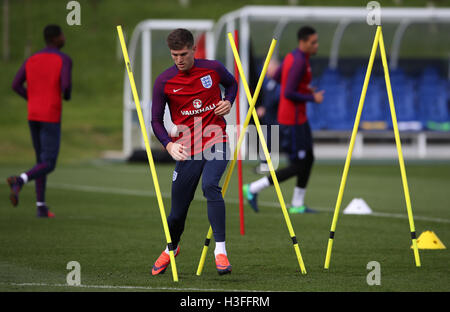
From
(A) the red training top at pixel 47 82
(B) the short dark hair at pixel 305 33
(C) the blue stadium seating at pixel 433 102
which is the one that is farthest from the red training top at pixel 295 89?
(C) the blue stadium seating at pixel 433 102

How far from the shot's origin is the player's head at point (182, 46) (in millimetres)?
7027

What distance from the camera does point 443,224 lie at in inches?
427

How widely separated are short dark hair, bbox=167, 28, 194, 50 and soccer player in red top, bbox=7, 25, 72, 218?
15.5ft

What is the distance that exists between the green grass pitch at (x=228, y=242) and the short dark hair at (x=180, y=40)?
1714 millimetres

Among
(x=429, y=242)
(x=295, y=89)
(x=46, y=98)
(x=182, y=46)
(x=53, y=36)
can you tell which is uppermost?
(x=182, y=46)

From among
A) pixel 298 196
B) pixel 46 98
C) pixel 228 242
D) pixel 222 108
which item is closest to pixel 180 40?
pixel 222 108

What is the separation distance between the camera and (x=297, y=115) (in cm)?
1206

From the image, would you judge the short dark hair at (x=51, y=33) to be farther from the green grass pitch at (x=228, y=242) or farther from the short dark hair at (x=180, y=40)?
the short dark hair at (x=180, y=40)

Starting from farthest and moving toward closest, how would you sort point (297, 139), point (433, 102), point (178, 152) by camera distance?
point (433, 102) < point (297, 139) < point (178, 152)

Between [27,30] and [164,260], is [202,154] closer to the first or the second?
[164,260]

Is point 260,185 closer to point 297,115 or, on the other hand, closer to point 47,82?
point 297,115

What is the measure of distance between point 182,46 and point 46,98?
488 cm

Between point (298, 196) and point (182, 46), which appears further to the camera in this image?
point (298, 196)
